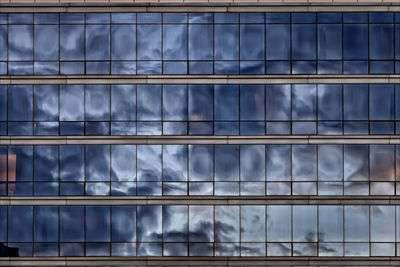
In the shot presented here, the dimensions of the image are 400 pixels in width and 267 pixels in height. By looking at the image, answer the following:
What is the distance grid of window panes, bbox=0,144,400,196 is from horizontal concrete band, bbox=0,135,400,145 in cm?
25

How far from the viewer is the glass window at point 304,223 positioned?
18109 millimetres

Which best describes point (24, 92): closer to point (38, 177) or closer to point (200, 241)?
point (38, 177)

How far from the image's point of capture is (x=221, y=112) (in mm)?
18328

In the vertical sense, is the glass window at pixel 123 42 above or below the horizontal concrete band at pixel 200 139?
above

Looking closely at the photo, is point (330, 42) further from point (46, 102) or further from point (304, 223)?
point (46, 102)

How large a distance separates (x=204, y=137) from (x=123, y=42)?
626cm

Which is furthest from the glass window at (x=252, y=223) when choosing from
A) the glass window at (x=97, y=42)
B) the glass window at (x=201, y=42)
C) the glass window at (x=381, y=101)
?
the glass window at (x=97, y=42)

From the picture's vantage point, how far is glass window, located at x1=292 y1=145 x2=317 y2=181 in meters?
18.2

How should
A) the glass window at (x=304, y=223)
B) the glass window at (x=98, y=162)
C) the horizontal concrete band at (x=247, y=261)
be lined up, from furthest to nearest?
the glass window at (x=98, y=162) → the glass window at (x=304, y=223) → the horizontal concrete band at (x=247, y=261)

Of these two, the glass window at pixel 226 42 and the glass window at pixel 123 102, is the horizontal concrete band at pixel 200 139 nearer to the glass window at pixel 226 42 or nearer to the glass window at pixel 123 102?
the glass window at pixel 123 102

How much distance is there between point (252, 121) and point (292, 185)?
12.2 feet

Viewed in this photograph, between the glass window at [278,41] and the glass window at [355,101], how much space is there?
3.45m

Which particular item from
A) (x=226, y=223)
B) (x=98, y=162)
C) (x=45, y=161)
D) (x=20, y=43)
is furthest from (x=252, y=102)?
(x=20, y=43)

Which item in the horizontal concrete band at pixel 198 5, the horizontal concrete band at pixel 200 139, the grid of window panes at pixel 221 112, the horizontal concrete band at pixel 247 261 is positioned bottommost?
the horizontal concrete band at pixel 247 261
